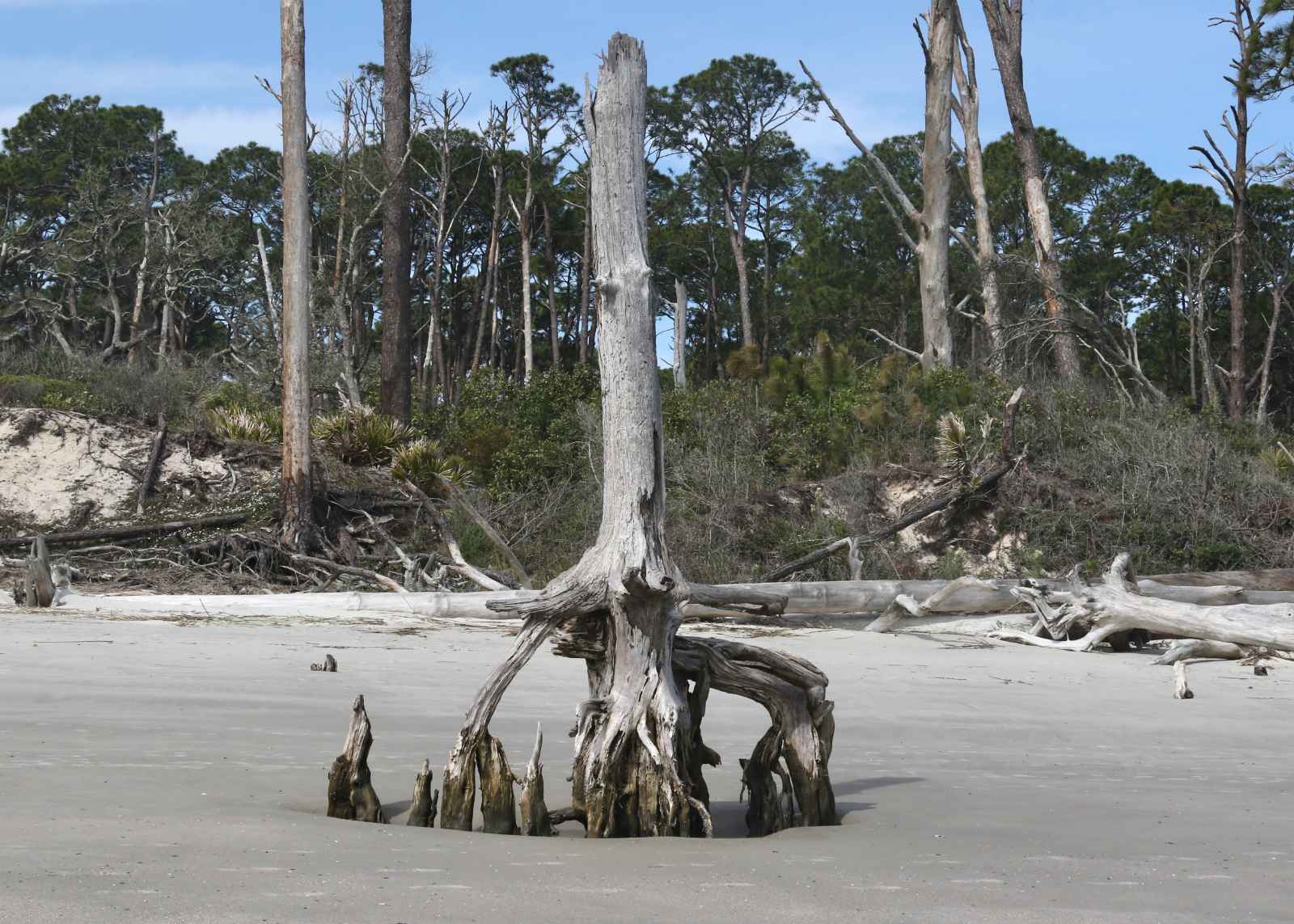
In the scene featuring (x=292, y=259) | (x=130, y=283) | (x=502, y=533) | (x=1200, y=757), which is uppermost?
(x=130, y=283)

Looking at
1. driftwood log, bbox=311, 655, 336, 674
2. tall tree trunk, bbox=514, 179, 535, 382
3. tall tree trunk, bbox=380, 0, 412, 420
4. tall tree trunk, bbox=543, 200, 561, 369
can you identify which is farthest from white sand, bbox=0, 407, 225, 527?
tall tree trunk, bbox=543, 200, 561, 369

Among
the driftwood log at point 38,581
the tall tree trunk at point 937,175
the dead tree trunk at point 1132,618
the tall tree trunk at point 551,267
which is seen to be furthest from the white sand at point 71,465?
the tall tree trunk at point 551,267

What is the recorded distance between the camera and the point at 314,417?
18.2 metres

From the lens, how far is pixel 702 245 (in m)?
41.2

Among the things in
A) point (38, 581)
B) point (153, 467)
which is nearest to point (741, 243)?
point (153, 467)

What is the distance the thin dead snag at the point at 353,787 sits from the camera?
404cm

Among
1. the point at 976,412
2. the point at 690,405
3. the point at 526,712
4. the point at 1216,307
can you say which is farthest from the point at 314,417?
the point at 1216,307

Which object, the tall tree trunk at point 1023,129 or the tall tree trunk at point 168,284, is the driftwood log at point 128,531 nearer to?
the tall tree trunk at point 1023,129

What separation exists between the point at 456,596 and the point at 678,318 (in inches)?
781

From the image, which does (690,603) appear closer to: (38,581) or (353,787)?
(38,581)

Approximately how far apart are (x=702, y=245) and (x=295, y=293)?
90.4 ft

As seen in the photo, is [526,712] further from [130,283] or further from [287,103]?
[130,283]

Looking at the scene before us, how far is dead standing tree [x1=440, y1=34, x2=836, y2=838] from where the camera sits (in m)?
4.18

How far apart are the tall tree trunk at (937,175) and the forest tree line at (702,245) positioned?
0.16ft
